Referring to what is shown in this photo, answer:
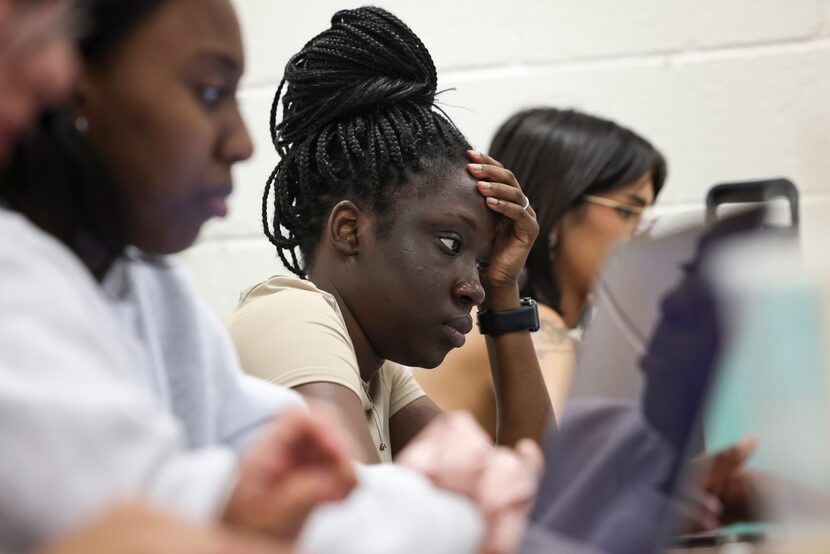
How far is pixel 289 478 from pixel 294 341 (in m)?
0.63

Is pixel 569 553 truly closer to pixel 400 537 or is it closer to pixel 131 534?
pixel 400 537

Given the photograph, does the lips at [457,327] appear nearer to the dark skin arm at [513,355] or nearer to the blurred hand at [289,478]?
the dark skin arm at [513,355]

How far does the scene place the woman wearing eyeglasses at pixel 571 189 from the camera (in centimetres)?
193

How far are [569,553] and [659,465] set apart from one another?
64mm

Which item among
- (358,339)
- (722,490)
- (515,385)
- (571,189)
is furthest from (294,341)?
(571,189)

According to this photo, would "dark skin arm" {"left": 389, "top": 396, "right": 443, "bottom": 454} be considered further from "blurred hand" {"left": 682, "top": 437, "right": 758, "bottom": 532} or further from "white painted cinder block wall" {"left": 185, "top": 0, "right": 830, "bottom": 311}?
"white painted cinder block wall" {"left": 185, "top": 0, "right": 830, "bottom": 311}

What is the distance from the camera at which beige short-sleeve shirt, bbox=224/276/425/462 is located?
3.55 ft

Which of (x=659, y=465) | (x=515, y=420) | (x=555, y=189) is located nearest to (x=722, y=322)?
(x=659, y=465)

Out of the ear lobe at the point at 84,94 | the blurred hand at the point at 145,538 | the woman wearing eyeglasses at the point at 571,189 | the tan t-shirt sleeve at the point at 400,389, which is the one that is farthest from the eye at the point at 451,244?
the blurred hand at the point at 145,538

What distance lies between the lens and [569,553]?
54cm

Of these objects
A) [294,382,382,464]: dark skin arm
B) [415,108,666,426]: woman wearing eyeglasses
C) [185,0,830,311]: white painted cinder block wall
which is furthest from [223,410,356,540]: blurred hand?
[185,0,830,311]: white painted cinder block wall

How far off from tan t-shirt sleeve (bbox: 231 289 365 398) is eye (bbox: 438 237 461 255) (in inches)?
6.8

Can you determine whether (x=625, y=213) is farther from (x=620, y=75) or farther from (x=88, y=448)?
(x=88, y=448)

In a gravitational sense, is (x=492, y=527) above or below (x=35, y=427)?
below
